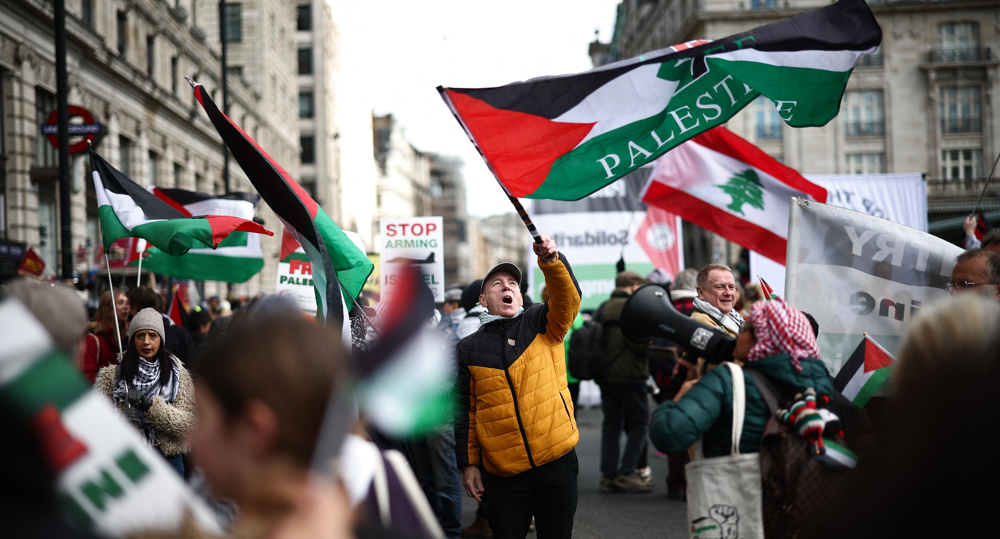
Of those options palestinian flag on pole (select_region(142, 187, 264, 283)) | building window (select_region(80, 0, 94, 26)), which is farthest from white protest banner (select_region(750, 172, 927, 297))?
building window (select_region(80, 0, 94, 26))

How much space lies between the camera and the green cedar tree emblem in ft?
20.9

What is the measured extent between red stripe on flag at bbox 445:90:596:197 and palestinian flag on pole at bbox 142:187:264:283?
366 cm

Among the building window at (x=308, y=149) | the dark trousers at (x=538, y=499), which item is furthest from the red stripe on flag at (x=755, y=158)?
the building window at (x=308, y=149)

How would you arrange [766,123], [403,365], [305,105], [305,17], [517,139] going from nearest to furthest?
[403,365], [517,139], [766,123], [305,105], [305,17]

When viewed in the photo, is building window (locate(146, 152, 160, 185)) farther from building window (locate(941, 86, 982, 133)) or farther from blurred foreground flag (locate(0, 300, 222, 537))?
building window (locate(941, 86, 982, 133))

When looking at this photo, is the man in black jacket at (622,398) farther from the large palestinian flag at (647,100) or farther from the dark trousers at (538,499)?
the dark trousers at (538,499)

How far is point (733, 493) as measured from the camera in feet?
8.59

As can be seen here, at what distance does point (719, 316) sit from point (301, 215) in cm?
228

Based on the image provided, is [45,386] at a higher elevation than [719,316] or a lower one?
higher

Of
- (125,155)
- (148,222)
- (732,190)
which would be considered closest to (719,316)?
(732,190)

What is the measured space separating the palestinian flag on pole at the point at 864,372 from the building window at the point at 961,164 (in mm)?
45221

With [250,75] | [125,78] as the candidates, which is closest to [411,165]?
[250,75]

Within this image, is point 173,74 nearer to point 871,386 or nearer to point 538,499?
point 538,499

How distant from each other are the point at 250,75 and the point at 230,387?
1867 inches
